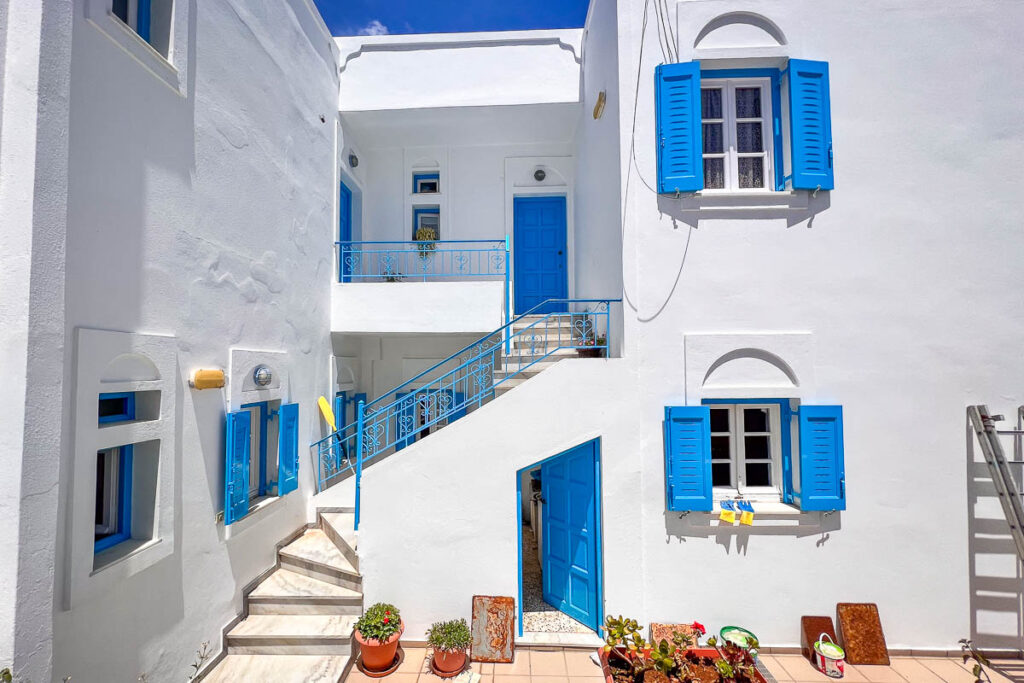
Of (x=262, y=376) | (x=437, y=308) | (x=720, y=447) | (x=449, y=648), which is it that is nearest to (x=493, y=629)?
(x=449, y=648)

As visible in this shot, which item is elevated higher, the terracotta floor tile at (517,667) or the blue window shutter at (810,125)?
the blue window shutter at (810,125)

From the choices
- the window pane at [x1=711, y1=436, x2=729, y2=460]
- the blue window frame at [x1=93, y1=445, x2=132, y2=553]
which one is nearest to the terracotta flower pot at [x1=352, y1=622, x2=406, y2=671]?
the blue window frame at [x1=93, y1=445, x2=132, y2=553]

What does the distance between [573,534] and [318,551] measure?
3204 millimetres

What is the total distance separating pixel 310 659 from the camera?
4875 millimetres

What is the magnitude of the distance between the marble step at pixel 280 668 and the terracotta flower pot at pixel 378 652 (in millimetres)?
216

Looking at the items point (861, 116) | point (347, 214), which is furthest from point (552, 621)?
point (347, 214)

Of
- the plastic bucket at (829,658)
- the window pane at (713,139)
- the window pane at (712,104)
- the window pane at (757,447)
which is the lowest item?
the plastic bucket at (829,658)

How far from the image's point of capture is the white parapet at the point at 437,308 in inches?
299

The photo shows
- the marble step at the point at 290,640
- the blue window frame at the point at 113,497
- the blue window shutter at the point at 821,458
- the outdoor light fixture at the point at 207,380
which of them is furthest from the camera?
the blue window shutter at the point at 821,458

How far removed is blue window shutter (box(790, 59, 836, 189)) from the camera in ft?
17.0

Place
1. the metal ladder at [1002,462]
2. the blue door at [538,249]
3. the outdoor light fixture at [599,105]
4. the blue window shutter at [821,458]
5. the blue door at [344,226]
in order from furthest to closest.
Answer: the blue door at [538,249]
the blue door at [344,226]
the outdoor light fixture at [599,105]
the blue window shutter at [821,458]
the metal ladder at [1002,462]

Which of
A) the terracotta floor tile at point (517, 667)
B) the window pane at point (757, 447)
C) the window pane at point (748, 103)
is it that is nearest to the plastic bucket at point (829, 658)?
the window pane at point (757, 447)

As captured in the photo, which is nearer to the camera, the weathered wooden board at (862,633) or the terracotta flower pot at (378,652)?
the terracotta flower pot at (378,652)

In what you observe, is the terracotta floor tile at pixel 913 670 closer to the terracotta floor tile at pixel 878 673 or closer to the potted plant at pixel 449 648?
the terracotta floor tile at pixel 878 673
